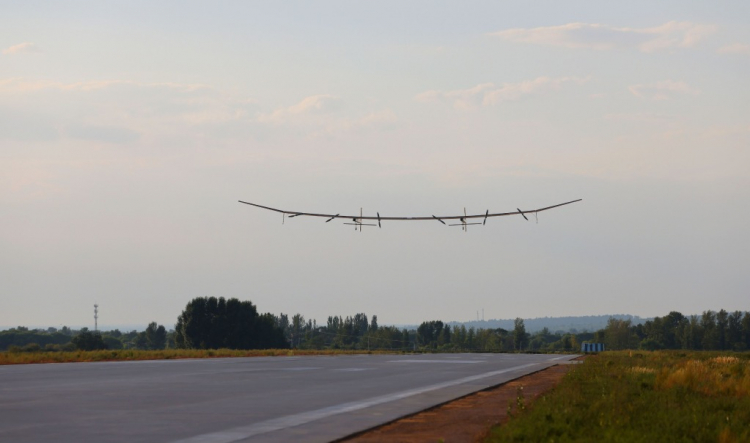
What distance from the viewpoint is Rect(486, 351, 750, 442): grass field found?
14.7 meters

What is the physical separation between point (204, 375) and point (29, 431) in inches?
705

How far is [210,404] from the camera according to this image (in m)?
21.0

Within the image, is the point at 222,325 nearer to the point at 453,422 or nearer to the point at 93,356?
the point at 93,356

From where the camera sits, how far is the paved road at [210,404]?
15602 mm

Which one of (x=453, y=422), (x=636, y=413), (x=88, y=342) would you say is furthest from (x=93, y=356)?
(x=88, y=342)

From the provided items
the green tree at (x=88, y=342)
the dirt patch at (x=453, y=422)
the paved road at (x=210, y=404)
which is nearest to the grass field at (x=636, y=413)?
the dirt patch at (x=453, y=422)

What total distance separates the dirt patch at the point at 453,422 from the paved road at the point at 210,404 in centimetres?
43

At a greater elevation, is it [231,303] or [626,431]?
[231,303]

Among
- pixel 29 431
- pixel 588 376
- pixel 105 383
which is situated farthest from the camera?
pixel 588 376

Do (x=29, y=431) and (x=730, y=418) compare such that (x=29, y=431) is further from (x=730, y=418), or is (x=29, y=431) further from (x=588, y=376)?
(x=588, y=376)

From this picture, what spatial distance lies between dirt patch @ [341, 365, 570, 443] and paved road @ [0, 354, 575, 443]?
43cm

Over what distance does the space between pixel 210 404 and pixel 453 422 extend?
6.20m

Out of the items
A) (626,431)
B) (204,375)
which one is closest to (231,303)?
(204,375)

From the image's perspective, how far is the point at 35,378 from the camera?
3142 cm
